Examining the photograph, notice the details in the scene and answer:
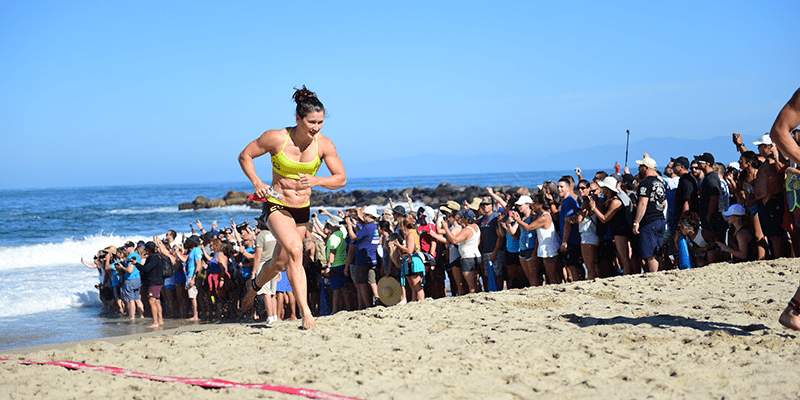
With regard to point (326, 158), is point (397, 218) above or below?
below

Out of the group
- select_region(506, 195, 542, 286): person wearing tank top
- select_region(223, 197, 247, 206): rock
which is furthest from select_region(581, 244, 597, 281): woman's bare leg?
select_region(223, 197, 247, 206): rock

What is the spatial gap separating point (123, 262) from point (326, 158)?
7693 millimetres

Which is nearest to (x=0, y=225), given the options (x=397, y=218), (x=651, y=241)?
(x=397, y=218)

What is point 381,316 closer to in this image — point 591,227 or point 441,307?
point 441,307

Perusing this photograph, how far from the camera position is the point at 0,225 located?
42.6 meters

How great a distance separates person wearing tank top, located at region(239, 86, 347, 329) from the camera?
5535 mm

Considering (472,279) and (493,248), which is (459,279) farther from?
(493,248)

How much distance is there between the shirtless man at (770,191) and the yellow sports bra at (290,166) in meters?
5.26

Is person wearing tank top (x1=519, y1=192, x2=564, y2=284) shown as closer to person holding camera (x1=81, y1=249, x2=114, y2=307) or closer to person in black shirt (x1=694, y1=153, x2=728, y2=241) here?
person in black shirt (x1=694, y1=153, x2=728, y2=241)

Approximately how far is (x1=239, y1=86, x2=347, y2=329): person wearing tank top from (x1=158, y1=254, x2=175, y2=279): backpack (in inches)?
258

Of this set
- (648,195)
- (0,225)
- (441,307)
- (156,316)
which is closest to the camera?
(441,307)

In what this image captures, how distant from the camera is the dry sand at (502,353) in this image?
3.64 meters

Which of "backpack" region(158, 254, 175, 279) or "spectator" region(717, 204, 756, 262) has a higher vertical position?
"spectator" region(717, 204, 756, 262)

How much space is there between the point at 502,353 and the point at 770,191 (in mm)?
Answer: 4875
